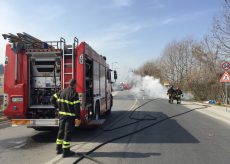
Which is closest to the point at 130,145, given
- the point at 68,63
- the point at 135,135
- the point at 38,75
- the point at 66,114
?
the point at 135,135

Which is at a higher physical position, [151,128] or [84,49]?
[84,49]

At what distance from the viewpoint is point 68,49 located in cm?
862

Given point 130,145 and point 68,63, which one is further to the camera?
point 68,63

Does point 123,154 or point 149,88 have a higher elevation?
point 149,88

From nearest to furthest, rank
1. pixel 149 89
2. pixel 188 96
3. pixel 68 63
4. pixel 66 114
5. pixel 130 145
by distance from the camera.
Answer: pixel 66 114 < pixel 130 145 < pixel 68 63 < pixel 188 96 < pixel 149 89

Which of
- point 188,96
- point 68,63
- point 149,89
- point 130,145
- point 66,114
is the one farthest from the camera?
point 149,89

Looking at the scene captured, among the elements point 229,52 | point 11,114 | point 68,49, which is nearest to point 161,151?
point 68,49

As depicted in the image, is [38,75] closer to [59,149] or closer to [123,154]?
[59,149]

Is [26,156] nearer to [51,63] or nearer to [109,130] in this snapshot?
[51,63]

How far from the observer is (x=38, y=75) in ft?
30.3

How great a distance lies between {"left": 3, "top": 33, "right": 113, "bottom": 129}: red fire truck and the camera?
27.6 ft

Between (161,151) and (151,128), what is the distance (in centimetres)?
385

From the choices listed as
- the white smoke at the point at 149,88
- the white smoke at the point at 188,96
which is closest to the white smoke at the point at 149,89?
the white smoke at the point at 149,88

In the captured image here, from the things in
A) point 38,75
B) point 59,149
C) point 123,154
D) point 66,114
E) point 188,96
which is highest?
point 38,75
